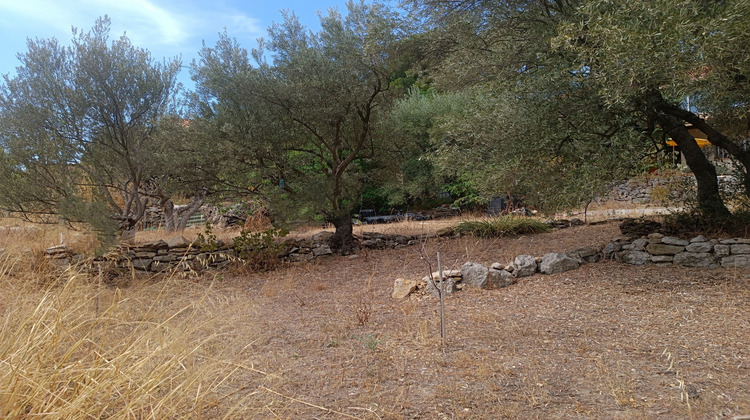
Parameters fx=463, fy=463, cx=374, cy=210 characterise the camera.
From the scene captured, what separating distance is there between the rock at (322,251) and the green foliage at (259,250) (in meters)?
0.76

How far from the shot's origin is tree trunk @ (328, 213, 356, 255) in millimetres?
8945

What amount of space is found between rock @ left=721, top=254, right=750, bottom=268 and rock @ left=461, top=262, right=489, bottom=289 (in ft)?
9.38

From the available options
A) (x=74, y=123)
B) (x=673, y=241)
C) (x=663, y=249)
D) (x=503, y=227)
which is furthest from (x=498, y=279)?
(x=74, y=123)

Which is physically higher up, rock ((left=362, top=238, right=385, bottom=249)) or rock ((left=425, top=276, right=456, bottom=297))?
rock ((left=362, top=238, right=385, bottom=249))

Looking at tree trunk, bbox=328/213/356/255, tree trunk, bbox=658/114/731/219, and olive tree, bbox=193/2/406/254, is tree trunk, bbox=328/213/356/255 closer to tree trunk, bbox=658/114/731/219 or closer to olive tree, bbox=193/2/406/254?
olive tree, bbox=193/2/406/254

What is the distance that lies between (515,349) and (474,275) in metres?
2.20

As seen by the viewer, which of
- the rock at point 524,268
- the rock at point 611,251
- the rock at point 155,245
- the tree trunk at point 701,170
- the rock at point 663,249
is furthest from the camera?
the rock at point 155,245

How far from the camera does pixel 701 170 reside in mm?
6633

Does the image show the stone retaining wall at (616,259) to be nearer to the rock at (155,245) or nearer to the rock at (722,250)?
the rock at (722,250)

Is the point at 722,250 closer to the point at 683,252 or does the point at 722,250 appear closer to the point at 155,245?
the point at 683,252

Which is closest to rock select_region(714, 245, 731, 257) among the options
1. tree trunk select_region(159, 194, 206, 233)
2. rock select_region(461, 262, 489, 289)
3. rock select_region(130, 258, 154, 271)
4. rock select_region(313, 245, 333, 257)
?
rock select_region(461, 262, 489, 289)

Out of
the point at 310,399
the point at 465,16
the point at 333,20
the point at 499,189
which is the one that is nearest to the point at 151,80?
the point at 333,20

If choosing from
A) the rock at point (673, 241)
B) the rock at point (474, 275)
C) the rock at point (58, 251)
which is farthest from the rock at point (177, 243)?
the rock at point (673, 241)

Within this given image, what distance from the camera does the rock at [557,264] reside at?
6.07 m
